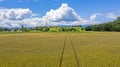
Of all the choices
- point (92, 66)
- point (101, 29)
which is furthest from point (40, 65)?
point (101, 29)

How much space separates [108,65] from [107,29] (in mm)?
146600

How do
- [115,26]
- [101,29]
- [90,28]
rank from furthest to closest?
[90,28] → [101,29] → [115,26]

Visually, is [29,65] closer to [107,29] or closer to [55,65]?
[55,65]

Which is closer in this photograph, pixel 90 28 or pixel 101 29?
pixel 101 29

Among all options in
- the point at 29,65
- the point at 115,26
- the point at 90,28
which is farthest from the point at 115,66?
the point at 90,28

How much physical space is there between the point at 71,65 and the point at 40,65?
4.54 ft

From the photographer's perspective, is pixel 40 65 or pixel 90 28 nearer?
pixel 40 65

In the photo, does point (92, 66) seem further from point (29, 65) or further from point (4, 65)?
point (4, 65)

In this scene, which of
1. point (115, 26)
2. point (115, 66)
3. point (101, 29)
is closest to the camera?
point (115, 66)

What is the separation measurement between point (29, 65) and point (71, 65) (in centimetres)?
187

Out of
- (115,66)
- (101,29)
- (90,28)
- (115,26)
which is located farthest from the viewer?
(90,28)

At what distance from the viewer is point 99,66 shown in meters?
12.1

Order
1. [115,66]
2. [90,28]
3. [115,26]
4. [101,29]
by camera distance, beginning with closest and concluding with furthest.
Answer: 1. [115,66]
2. [115,26]
3. [101,29]
4. [90,28]

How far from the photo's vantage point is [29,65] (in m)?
12.5
